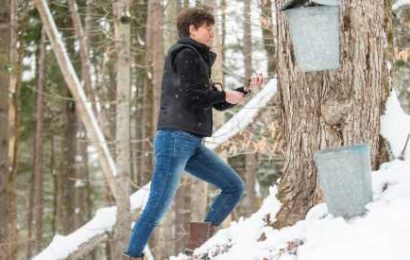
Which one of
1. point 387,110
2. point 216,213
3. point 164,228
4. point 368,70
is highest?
point 368,70

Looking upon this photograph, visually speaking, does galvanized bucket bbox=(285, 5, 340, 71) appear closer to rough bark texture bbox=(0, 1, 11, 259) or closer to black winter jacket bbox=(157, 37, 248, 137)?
black winter jacket bbox=(157, 37, 248, 137)

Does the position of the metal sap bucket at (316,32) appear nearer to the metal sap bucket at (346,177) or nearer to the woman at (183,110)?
the woman at (183,110)

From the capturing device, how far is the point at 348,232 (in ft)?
10.3

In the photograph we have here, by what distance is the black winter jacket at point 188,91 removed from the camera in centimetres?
388

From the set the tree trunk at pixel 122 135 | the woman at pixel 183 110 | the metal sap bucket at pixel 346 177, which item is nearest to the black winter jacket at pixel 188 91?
the woman at pixel 183 110

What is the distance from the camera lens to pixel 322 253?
3.09 metres

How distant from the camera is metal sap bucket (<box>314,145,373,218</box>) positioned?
10.6 feet

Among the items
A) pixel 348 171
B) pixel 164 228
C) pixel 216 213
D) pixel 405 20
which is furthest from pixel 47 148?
pixel 348 171

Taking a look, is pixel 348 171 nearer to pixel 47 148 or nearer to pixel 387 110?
pixel 387 110

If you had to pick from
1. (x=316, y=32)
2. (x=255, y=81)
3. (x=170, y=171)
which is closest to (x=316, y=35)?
(x=316, y=32)

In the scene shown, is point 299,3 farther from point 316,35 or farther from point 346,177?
point 346,177

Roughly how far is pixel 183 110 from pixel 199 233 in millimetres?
1056

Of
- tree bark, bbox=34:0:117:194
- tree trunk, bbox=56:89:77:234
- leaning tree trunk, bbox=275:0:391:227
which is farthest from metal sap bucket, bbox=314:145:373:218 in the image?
tree trunk, bbox=56:89:77:234

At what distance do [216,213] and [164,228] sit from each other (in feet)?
20.6
